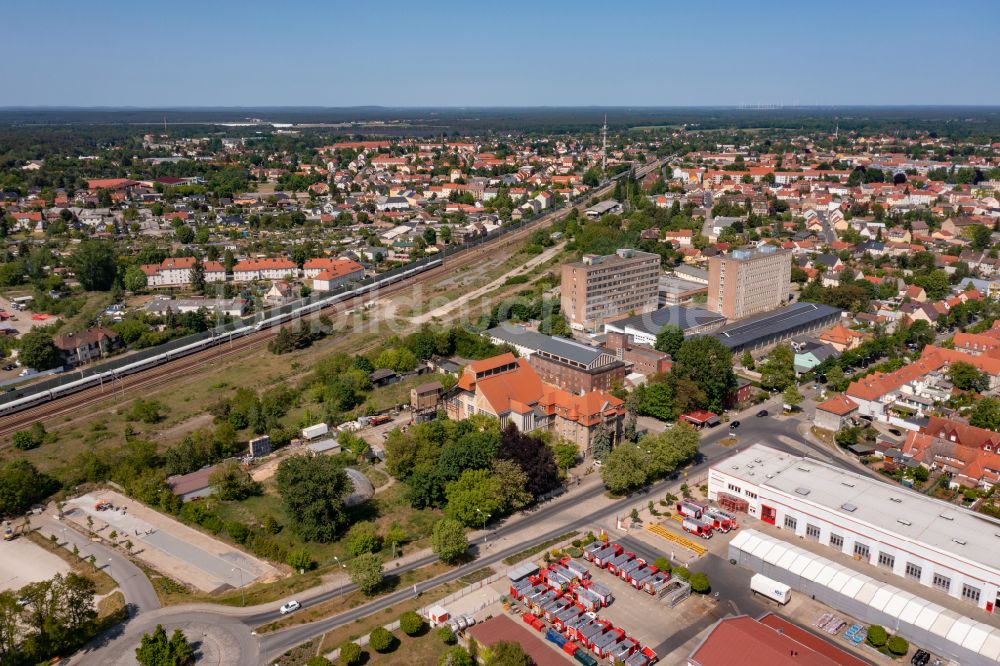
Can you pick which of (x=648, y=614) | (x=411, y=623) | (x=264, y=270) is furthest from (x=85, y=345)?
(x=648, y=614)

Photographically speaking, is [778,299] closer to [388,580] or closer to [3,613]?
[388,580]

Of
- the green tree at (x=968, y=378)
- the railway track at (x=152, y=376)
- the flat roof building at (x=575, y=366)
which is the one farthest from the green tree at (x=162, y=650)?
the green tree at (x=968, y=378)

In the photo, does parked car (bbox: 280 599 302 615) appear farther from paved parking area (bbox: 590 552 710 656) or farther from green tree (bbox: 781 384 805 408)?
green tree (bbox: 781 384 805 408)

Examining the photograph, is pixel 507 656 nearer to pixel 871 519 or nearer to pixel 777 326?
pixel 871 519

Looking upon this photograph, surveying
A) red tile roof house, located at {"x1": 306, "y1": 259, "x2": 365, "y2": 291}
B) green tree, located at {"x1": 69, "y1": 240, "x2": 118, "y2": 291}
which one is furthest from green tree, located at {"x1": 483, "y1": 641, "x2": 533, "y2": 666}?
green tree, located at {"x1": 69, "y1": 240, "x2": 118, "y2": 291}

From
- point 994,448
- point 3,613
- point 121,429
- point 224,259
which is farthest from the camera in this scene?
point 224,259

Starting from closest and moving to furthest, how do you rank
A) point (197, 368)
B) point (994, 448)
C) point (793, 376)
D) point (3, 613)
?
point (3, 613) < point (994, 448) < point (793, 376) < point (197, 368)

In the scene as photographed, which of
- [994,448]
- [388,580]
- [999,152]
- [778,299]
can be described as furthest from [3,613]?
[999,152]
